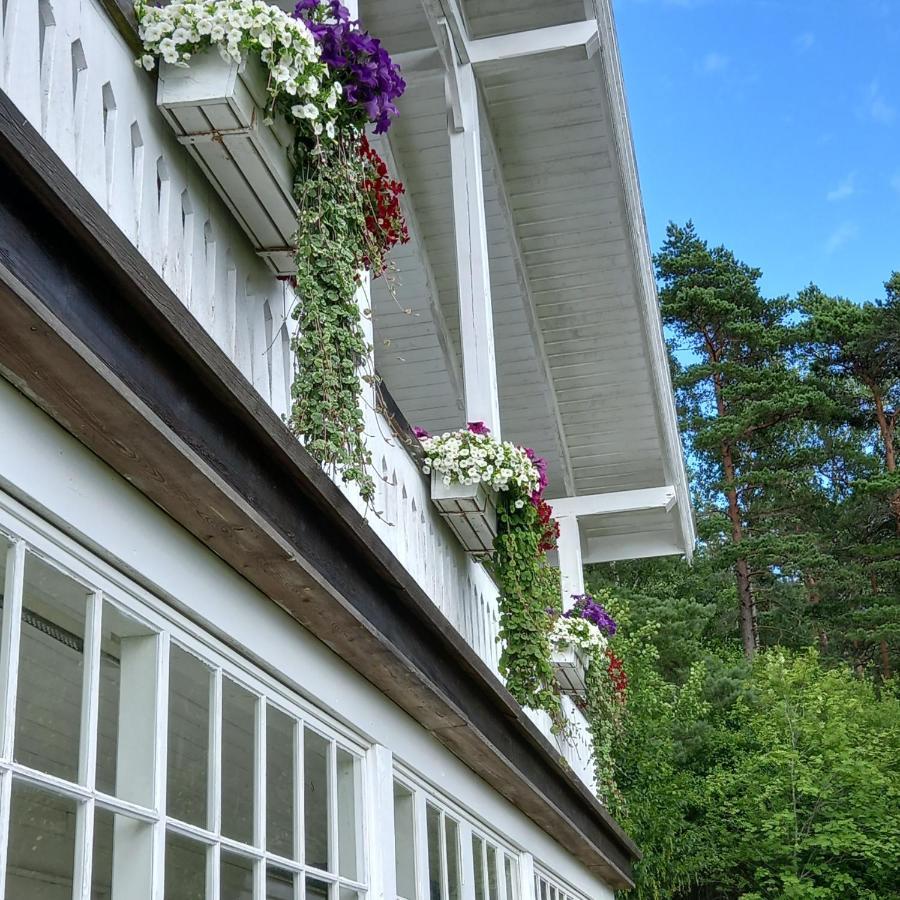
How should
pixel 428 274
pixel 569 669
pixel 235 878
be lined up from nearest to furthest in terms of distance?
→ pixel 235 878 → pixel 569 669 → pixel 428 274

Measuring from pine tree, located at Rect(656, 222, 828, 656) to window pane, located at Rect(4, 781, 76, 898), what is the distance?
1985cm

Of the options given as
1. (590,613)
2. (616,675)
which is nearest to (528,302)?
(590,613)

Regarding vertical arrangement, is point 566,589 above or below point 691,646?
below

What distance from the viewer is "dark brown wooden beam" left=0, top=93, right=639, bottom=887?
195 cm

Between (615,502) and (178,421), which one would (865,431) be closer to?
(615,502)

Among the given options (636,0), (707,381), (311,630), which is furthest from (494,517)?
(636,0)

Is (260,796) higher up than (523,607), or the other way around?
(523,607)

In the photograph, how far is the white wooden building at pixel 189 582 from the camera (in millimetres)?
2107

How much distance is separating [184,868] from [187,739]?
0.27 m

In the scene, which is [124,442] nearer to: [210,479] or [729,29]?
[210,479]

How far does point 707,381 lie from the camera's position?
984 inches

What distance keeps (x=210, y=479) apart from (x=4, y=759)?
689 millimetres

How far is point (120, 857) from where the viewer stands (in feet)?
7.72

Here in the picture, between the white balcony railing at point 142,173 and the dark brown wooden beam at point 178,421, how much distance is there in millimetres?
338
